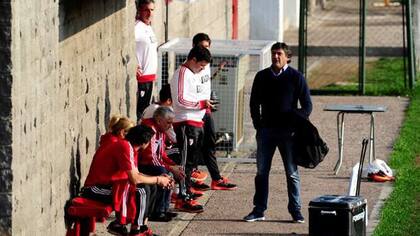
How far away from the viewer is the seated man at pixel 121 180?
13930 millimetres

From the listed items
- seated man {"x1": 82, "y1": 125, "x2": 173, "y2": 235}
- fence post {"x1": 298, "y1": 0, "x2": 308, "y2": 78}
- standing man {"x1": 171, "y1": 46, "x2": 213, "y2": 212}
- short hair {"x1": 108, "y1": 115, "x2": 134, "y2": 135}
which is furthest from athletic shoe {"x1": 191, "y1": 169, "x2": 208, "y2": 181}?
fence post {"x1": 298, "y1": 0, "x2": 308, "y2": 78}

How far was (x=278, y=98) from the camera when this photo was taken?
15.1 meters

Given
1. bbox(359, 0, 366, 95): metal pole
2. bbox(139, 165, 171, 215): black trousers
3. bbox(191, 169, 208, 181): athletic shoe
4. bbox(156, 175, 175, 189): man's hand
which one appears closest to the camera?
bbox(156, 175, 175, 189): man's hand

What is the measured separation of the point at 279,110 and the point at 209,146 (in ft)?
6.52

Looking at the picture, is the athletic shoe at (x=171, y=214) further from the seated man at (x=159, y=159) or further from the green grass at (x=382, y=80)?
the green grass at (x=382, y=80)

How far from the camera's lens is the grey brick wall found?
1114 cm

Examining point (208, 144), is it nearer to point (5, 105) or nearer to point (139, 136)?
point (139, 136)

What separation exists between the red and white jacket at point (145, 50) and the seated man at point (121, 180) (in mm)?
4078

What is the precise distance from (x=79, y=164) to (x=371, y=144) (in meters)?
5.13

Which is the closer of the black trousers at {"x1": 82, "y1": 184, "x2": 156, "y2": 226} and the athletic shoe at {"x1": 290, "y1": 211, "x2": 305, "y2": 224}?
the black trousers at {"x1": 82, "y1": 184, "x2": 156, "y2": 226}

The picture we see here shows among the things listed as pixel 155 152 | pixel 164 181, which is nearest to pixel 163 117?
pixel 155 152

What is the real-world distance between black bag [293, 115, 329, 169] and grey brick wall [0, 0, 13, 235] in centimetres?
461

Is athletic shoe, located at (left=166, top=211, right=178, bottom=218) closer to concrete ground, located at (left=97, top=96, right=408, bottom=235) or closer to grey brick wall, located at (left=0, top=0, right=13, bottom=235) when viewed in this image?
concrete ground, located at (left=97, top=96, right=408, bottom=235)

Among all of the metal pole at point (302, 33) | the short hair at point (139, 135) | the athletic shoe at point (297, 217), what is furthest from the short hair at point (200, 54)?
the metal pole at point (302, 33)
